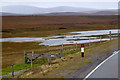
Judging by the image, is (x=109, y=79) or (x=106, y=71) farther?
(x=106, y=71)

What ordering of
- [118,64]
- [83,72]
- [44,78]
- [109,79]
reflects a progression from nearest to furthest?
[109,79]
[44,78]
[83,72]
[118,64]

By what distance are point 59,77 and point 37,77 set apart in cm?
108

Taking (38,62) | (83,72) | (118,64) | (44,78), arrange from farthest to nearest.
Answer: (38,62), (118,64), (83,72), (44,78)

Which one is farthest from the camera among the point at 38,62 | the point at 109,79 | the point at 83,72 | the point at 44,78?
the point at 38,62

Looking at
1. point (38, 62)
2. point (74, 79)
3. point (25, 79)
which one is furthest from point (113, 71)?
point (38, 62)

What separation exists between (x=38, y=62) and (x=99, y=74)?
15.8 metres

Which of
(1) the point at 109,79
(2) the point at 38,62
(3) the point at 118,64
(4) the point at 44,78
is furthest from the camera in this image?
(2) the point at 38,62

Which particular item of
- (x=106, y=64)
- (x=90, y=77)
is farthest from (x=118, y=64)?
(x=90, y=77)

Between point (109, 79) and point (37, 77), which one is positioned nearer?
point (109, 79)

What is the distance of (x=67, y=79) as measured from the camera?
1166cm

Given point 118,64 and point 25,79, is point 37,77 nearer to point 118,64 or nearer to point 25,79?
point 25,79

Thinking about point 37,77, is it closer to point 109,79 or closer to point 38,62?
point 109,79

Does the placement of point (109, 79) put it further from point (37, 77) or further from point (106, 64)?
point (106, 64)

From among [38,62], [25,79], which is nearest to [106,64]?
[25,79]
